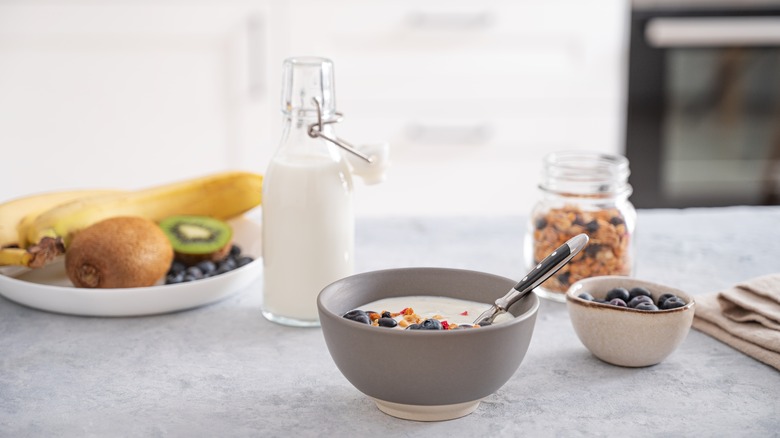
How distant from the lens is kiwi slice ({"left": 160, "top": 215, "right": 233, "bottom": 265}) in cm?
117

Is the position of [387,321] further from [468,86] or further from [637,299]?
[468,86]

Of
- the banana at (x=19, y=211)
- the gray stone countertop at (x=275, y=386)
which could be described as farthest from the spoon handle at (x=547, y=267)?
the banana at (x=19, y=211)

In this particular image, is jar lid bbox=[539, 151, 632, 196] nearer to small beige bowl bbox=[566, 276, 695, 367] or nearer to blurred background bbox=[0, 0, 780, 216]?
small beige bowl bbox=[566, 276, 695, 367]

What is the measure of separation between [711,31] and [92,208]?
72.4 inches

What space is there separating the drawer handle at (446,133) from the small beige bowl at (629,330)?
1.56 m

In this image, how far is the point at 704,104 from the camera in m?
2.49

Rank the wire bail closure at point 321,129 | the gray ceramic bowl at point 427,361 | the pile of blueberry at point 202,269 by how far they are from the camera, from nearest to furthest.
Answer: the gray ceramic bowl at point 427,361
the wire bail closure at point 321,129
the pile of blueberry at point 202,269

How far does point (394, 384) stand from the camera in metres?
0.78

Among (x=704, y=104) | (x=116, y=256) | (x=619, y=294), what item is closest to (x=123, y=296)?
(x=116, y=256)

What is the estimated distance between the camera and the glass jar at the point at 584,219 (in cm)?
113

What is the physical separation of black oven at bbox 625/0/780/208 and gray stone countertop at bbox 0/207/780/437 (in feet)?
A: 4.53

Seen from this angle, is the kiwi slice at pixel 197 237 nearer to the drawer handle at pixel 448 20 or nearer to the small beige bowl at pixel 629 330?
the small beige bowl at pixel 629 330

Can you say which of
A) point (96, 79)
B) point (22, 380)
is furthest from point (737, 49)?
point (22, 380)

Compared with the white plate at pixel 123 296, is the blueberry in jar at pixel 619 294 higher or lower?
higher
